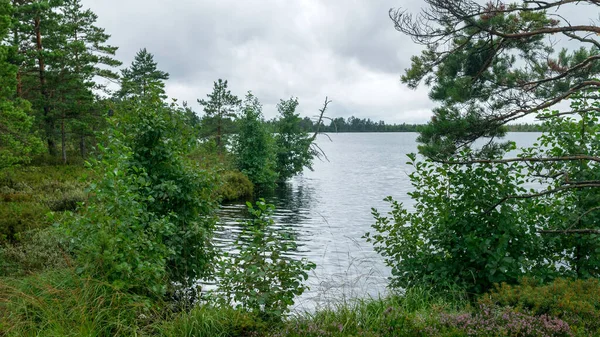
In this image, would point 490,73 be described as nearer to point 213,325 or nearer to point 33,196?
point 213,325

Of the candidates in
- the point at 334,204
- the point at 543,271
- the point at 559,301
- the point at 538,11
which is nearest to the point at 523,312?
the point at 559,301

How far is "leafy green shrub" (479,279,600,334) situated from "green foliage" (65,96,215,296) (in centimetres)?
386

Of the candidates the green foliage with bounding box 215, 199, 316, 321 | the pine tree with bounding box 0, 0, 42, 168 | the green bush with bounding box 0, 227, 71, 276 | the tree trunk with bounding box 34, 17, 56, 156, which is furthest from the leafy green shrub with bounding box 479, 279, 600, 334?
the tree trunk with bounding box 34, 17, 56, 156

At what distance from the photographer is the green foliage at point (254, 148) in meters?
34.0

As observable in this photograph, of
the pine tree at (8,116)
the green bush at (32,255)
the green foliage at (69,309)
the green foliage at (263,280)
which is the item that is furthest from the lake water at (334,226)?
the pine tree at (8,116)

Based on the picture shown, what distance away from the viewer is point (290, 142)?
4031 centimetres

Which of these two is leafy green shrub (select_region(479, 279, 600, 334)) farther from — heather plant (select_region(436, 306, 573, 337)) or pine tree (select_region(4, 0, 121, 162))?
pine tree (select_region(4, 0, 121, 162))

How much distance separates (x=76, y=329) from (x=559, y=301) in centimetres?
469

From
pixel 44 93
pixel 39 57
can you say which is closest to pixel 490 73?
pixel 39 57

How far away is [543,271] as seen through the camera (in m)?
7.18

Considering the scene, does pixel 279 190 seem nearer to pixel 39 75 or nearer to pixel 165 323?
pixel 39 75

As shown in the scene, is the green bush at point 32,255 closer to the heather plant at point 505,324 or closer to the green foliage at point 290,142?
the heather plant at point 505,324

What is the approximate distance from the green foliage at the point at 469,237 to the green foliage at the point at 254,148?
26.2 metres

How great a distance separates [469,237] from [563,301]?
2258 mm
